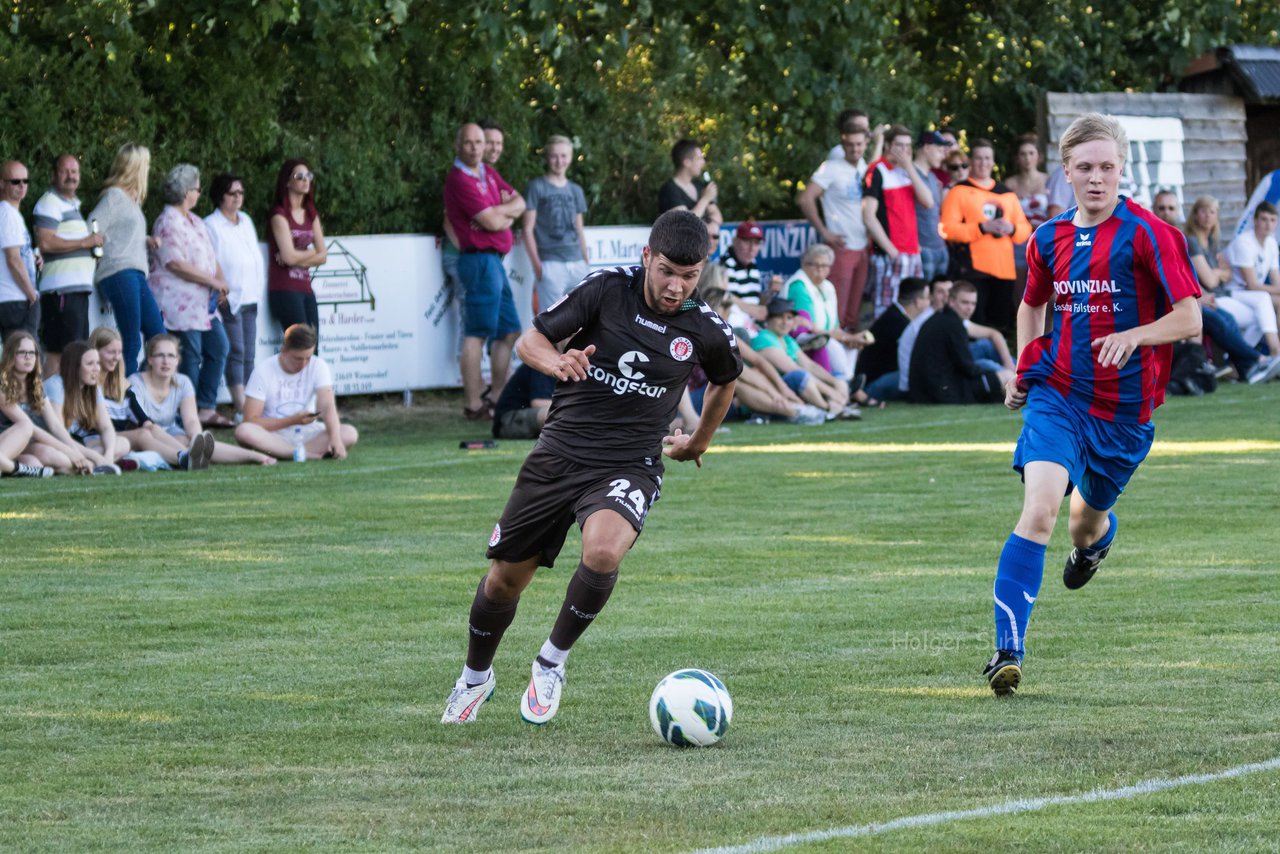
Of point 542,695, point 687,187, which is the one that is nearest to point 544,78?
point 687,187

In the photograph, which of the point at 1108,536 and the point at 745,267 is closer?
the point at 1108,536

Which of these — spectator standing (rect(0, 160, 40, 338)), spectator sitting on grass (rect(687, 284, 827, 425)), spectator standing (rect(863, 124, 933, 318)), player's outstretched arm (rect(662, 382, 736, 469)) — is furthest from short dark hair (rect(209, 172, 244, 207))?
player's outstretched arm (rect(662, 382, 736, 469))

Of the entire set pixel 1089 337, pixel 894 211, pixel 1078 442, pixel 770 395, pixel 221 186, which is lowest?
pixel 770 395

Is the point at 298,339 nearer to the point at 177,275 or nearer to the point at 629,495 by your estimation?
the point at 177,275

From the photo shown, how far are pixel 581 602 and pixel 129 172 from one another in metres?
10.9

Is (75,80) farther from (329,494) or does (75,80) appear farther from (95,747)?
(95,747)

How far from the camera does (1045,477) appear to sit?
725 centimetres

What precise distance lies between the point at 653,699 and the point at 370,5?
1117cm

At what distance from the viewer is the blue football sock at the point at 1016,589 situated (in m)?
7.02

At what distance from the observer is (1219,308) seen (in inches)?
884

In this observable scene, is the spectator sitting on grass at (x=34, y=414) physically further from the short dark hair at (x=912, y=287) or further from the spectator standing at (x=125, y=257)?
the short dark hair at (x=912, y=287)

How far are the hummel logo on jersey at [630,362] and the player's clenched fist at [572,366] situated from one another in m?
0.29

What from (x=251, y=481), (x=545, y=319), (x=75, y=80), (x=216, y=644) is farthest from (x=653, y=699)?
(x=75, y=80)

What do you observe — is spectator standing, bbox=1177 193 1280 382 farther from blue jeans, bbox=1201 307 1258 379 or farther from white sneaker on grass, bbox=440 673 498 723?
white sneaker on grass, bbox=440 673 498 723
